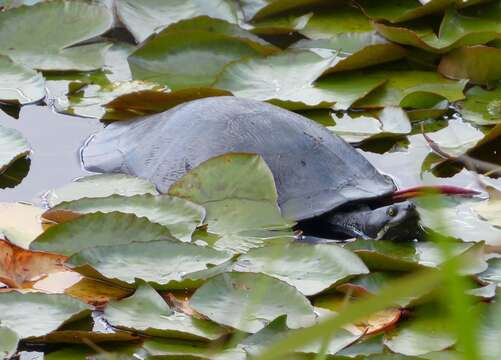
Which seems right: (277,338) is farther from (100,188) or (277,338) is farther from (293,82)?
(293,82)

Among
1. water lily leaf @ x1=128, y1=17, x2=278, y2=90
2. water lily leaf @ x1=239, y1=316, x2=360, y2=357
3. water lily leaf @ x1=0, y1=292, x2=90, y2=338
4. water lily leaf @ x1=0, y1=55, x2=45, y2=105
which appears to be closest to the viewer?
water lily leaf @ x1=239, y1=316, x2=360, y2=357

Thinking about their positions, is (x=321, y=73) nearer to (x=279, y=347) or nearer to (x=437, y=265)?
(x=437, y=265)

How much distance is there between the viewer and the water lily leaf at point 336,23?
353 cm

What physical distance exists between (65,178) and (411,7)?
58.8 inches

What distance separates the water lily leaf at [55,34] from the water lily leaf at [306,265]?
1.31 meters

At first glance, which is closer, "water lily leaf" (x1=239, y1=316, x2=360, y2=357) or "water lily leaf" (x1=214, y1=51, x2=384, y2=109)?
"water lily leaf" (x1=239, y1=316, x2=360, y2=357)

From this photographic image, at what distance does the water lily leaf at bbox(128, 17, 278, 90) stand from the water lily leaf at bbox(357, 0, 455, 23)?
490 mm

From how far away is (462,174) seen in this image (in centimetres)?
278

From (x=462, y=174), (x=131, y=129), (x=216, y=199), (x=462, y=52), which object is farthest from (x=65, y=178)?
(x=462, y=52)

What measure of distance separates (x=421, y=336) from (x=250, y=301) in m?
0.33

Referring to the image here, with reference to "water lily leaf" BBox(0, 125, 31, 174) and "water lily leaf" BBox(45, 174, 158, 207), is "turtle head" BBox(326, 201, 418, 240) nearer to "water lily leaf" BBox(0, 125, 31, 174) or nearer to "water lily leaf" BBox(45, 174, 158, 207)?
"water lily leaf" BBox(45, 174, 158, 207)

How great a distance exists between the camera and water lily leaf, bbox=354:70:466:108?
3078mm

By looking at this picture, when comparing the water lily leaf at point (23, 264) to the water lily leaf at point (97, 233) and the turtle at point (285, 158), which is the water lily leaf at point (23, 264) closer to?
the water lily leaf at point (97, 233)

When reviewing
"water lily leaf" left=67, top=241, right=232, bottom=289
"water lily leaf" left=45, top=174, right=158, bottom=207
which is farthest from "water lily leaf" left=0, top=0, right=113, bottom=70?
"water lily leaf" left=67, top=241, right=232, bottom=289
